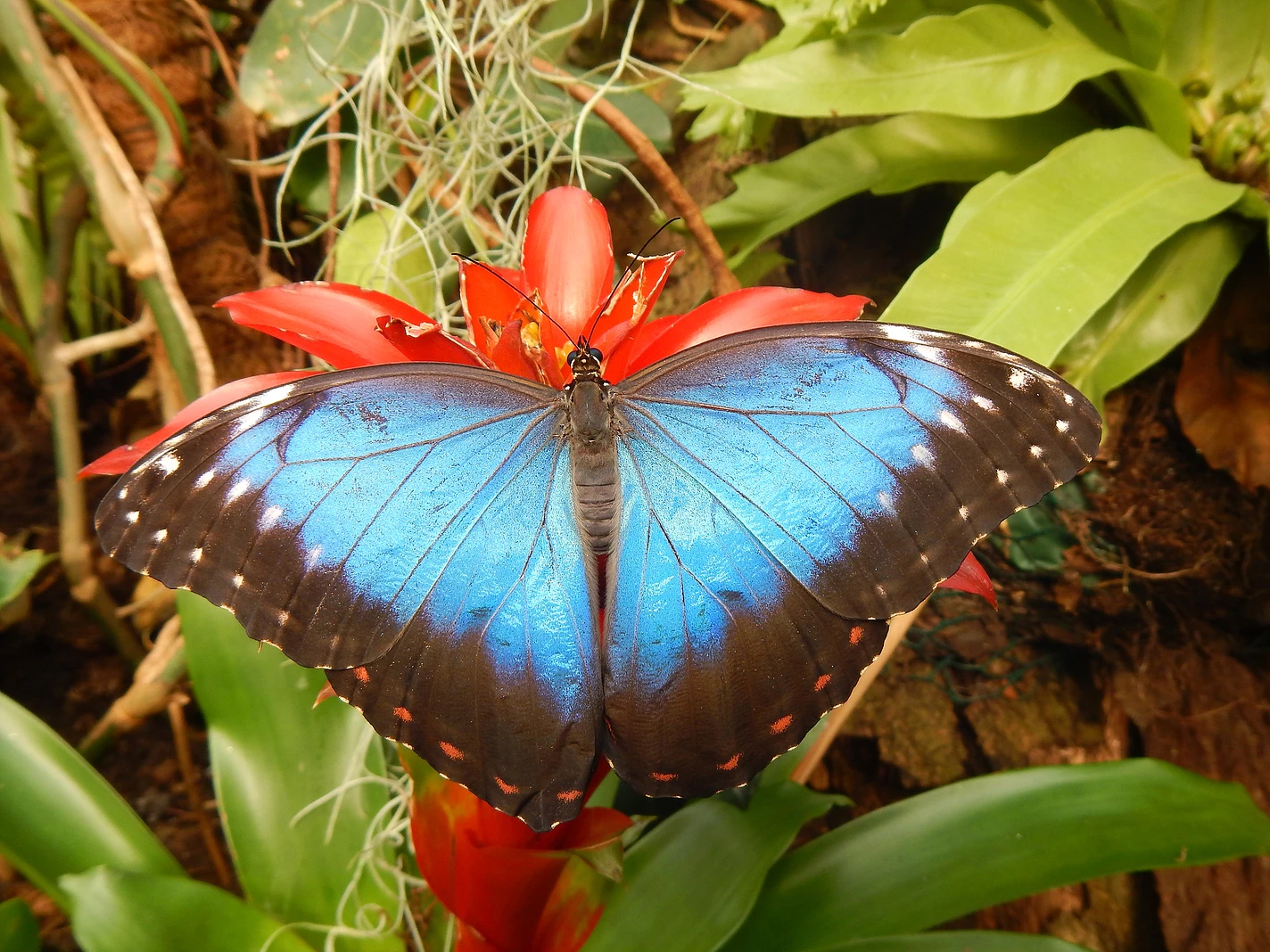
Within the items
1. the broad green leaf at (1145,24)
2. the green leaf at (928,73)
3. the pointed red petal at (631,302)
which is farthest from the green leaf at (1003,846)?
the broad green leaf at (1145,24)

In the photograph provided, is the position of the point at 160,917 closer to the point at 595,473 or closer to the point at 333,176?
the point at 595,473

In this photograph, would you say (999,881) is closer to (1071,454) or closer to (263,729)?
(1071,454)

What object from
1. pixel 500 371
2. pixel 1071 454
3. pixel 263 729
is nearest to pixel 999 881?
pixel 1071 454

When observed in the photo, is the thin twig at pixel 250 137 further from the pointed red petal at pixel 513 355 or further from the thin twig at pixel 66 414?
the pointed red petal at pixel 513 355

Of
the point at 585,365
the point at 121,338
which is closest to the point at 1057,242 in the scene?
the point at 585,365

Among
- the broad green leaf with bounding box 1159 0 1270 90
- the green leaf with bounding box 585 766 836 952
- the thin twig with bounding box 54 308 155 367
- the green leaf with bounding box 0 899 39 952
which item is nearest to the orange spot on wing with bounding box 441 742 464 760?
the green leaf with bounding box 585 766 836 952
